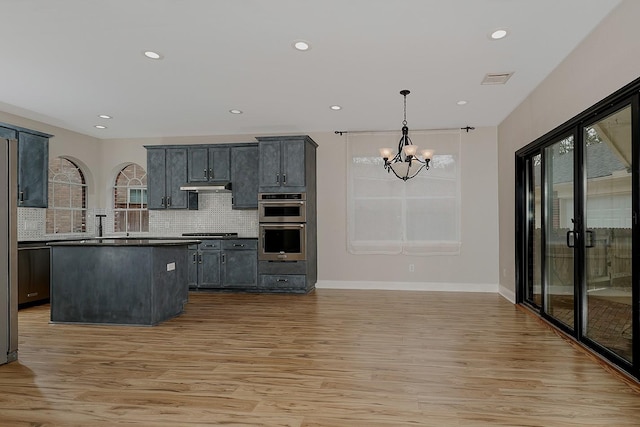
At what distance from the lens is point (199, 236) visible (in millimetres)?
6977

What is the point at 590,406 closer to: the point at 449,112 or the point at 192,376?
the point at 192,376

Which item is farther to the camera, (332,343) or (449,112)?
(449,112)

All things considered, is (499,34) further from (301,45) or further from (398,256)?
(398,256)

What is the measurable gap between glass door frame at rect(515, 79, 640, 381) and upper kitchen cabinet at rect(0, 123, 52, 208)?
22.6 ft

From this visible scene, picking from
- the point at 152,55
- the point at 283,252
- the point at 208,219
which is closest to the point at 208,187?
the point at 208,219

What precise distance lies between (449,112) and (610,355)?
12.0 feet

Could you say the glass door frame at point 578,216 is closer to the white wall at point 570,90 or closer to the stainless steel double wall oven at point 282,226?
the white wall at point 570,90

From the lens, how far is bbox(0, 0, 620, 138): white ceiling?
3031 mm

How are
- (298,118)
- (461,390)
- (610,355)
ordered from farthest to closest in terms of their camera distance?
1. (298,118)
2. (610,355)
3. (461,390)

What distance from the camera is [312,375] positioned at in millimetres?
3004

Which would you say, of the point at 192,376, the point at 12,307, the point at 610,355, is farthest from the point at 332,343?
the point at 12,307

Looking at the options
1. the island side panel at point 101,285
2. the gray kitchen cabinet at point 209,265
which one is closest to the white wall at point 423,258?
the gray kitchen cabinet at point 209,265

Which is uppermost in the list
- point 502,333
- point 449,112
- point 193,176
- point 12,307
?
point 449,112

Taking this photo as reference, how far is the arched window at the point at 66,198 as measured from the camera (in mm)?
6879
